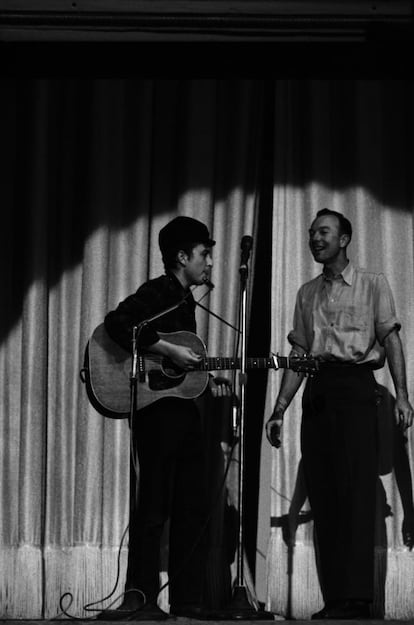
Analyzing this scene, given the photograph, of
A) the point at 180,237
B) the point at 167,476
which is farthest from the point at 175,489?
the point at 180,237

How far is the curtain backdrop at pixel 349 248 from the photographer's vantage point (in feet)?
20.0

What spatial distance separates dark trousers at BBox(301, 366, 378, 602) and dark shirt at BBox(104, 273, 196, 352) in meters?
0.75

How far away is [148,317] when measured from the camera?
6062 millimetres

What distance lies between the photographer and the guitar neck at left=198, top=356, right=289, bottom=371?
5754 mm

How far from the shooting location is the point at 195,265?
20.6ft

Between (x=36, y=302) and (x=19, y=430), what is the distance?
0.69m

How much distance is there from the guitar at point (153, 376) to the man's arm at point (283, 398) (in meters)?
0.29

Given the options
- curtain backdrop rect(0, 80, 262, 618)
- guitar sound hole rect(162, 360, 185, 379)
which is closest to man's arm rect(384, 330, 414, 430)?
curtain backdrop rect(0, 80, 262, 618)

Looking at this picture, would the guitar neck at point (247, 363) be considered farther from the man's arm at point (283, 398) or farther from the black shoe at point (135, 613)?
the black shoe at point (135, 613)

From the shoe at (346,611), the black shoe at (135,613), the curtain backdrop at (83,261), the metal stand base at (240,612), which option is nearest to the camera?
the metal stand base at (240,612)

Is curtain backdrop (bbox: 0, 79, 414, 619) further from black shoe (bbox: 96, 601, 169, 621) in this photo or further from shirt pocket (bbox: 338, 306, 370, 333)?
black shoe (bbox: 96, 601, 169, 621)

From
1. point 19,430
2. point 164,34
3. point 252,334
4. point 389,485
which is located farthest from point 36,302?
point 389,485

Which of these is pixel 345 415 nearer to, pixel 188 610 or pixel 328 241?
pixel 328 241

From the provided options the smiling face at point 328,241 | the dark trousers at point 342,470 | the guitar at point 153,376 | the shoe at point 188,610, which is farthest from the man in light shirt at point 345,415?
the shoe at point 188,610
